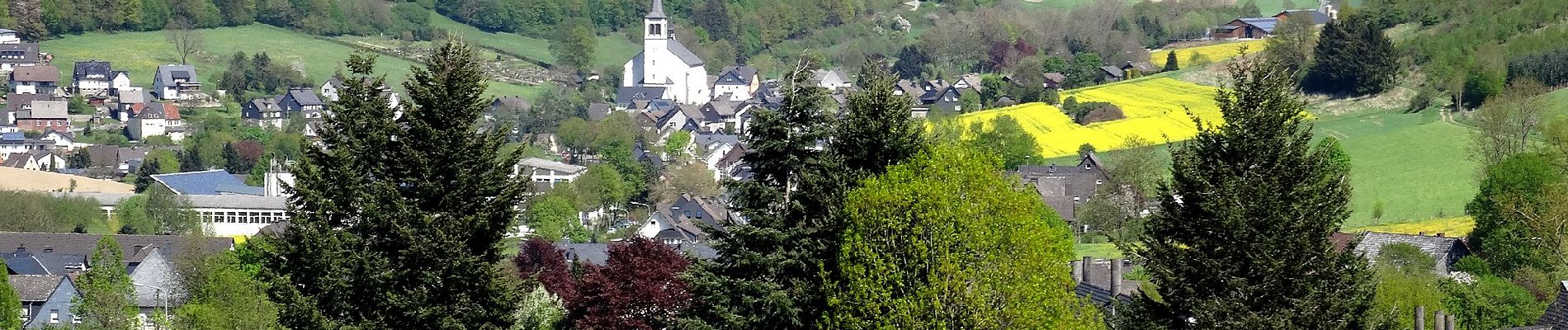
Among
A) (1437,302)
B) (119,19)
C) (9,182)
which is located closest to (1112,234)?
(1437,302)

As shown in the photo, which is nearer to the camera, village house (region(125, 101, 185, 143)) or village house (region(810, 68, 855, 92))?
village house (region(125, 101, 185, 143))

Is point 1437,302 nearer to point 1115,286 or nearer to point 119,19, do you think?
point 1115,286

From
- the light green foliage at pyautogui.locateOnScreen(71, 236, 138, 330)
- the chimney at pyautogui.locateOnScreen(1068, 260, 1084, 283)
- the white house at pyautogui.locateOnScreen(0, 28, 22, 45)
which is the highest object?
the white house at pyautogui.locateOnScreen(0, 28, 22, 45)

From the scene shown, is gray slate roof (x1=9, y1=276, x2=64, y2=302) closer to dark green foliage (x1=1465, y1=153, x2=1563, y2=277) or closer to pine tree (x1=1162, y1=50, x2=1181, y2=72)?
dark green foliage (x1=1465, y1=153, x2=1563, y2=277)

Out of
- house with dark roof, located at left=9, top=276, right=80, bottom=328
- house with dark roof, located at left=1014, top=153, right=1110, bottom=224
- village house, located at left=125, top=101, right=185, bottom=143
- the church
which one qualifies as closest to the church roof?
the church

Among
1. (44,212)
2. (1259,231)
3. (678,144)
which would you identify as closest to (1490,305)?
(1259,231)

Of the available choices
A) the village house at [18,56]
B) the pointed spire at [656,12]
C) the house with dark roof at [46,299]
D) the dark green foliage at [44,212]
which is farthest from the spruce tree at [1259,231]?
the pointed spire at [656,12]

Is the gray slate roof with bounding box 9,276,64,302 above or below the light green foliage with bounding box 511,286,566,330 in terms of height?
below
